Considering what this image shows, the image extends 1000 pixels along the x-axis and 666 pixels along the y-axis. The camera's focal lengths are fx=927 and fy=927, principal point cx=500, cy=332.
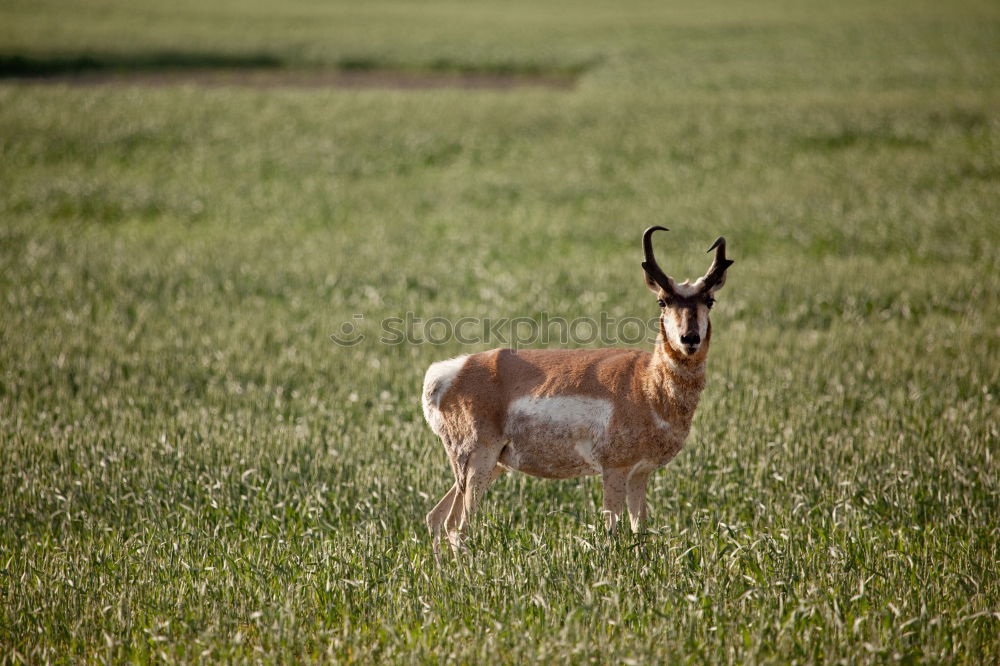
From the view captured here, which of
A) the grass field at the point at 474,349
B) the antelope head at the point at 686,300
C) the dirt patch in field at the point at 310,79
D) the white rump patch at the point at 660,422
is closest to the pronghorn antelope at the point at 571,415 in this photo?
the white rump patch at the point at 660,422

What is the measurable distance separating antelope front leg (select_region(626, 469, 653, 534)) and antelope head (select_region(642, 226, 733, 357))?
97 centimetres

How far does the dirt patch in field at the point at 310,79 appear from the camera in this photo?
37219 millimetres

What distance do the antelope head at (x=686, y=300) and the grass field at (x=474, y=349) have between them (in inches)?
58.2

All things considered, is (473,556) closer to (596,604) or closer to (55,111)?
(596,604)

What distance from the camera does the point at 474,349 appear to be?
12344mm

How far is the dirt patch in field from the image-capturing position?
37219 mm

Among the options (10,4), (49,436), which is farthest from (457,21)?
(49,436)

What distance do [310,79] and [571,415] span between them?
3662cm

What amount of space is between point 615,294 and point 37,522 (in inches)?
382

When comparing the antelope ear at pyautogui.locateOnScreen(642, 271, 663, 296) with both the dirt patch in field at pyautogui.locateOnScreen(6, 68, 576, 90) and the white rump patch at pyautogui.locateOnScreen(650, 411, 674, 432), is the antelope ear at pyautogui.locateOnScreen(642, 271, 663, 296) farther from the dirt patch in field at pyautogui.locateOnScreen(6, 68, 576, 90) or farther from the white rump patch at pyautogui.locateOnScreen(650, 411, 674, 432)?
the dirt patch in field at pyautogui.locateOnScreen(6, 68, 576, 90)

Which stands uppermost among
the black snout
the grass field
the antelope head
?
the antelope head

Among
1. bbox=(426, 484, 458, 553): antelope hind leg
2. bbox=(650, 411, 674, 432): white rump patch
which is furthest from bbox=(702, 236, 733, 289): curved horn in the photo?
bbox=(426, 484, 458, 553): antelope hind leg

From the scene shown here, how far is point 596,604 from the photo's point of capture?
5.68 metres

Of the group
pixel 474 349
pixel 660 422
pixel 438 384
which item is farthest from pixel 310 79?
pixel 660 422
